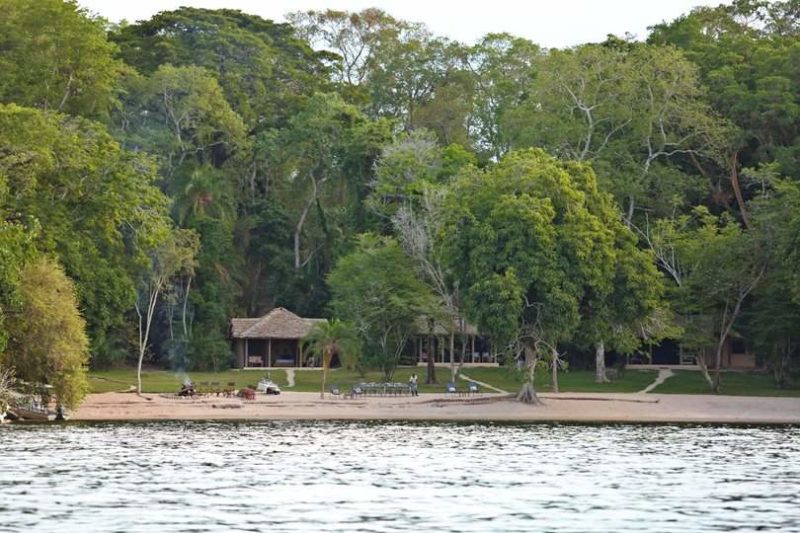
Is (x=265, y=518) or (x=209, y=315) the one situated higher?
(x=209, y=315)

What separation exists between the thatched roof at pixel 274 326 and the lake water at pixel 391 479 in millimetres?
33342

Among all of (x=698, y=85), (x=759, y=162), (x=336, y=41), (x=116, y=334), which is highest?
(x=336, y=41)

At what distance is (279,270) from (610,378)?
2665 centimetres

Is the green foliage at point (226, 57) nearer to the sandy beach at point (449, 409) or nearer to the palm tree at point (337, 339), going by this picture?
the palm tree at point (337, 339)

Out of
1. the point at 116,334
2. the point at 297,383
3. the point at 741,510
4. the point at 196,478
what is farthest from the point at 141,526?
the point at 116,334

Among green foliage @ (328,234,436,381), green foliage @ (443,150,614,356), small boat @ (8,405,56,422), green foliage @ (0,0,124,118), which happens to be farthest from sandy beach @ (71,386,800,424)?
green foliage @ (0,0,124,118)

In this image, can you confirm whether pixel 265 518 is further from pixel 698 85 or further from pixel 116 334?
pixel 698 85

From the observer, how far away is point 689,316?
256 feet

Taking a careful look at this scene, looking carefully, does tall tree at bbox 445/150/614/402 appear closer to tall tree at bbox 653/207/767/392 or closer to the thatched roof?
tall tree at bbox 653/207/767/392

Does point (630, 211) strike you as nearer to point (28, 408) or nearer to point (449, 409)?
point (449, 409)

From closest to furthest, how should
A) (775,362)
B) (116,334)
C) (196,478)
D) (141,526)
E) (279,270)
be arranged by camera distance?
(141,526) < (196,478) < (775,362) < (116,334) < (279,270)

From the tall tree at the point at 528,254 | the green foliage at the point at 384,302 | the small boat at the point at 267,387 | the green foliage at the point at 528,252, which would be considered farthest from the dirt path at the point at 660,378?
the small boat at the point at 267,387

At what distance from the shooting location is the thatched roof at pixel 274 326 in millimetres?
88125

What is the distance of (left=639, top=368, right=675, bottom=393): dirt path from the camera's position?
250 feet
